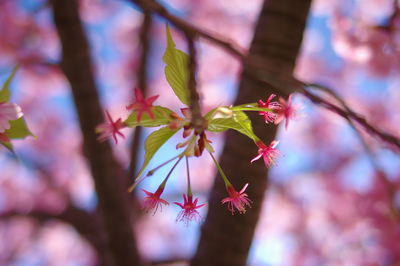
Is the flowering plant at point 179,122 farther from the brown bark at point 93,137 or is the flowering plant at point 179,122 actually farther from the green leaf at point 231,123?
the brown bark at point 93,137

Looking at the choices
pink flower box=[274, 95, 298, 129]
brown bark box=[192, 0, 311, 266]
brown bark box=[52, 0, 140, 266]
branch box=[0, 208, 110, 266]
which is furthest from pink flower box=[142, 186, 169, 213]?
branch box=[0, 208, 110, 266]

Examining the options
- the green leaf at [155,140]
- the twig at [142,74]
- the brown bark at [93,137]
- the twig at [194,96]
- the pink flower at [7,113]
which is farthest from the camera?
the twig at [142,74]

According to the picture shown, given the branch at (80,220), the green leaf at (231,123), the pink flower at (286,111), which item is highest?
the pink flower at (286,111)

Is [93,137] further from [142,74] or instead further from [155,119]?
[155,119]

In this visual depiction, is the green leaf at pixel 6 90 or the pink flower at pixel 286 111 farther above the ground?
the pink flower at pixel 286 111

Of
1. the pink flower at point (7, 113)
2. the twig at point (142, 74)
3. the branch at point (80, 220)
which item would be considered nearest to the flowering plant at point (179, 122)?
the pink flower at point (7, 113)

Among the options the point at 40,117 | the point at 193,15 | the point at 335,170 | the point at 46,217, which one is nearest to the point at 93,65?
the point at 46,217

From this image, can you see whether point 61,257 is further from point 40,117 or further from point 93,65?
point 93,65
